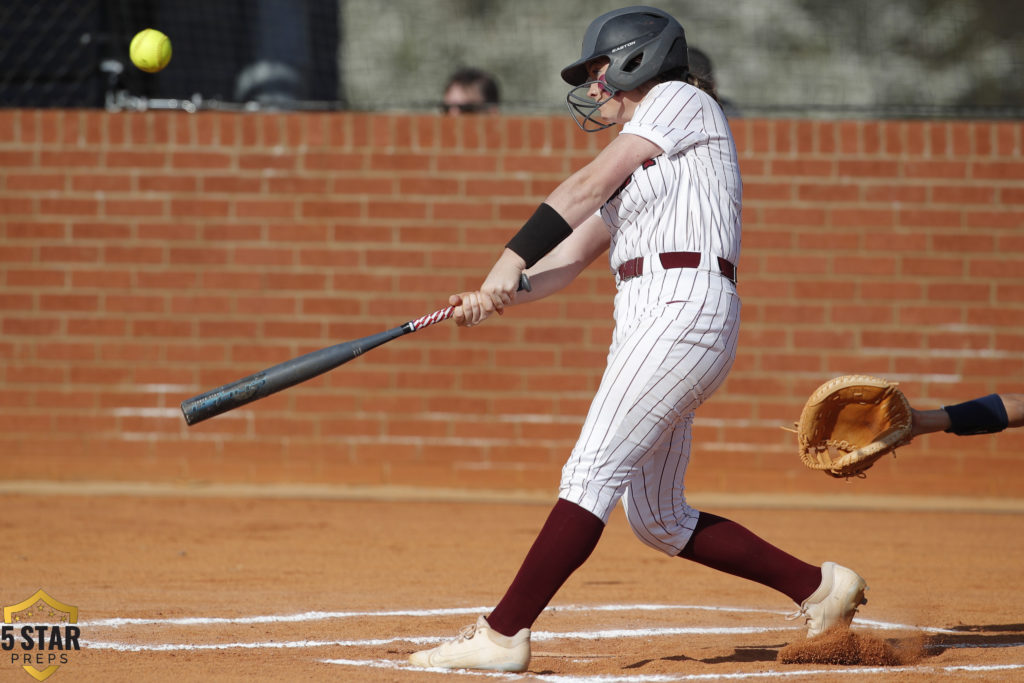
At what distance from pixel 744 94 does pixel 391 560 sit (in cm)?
1082

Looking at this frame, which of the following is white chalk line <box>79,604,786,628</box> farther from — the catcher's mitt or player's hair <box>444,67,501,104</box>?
player's hair <box>444,67,501,104</box>

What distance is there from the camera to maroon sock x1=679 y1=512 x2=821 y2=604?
12.5 feet

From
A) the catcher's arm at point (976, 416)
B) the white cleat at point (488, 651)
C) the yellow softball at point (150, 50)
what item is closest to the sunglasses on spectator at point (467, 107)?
the yellow softball at point (150, 50)

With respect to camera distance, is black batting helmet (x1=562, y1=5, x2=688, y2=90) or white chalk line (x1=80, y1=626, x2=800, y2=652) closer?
black batting helmet (x1=562, y1=5, x2=688, y2=90)

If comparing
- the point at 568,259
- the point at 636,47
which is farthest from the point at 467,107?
the point at 636,47

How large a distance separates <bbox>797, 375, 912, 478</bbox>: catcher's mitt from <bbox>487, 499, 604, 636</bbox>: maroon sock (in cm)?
85

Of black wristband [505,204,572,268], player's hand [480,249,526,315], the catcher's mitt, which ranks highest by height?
black wristband [505,204,572,268]

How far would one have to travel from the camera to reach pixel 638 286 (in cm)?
353

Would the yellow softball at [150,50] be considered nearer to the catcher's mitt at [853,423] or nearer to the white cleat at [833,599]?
the catcher's mitt at [853,423]

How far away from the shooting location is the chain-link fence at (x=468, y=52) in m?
8.86

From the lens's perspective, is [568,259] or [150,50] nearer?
[568,259]

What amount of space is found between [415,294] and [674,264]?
437cm

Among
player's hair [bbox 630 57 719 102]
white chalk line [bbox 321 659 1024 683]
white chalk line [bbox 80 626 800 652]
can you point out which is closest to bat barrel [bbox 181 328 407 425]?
white chalk line [bbox 80 626 800 652]

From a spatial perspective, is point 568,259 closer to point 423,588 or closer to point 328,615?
point 328,615
